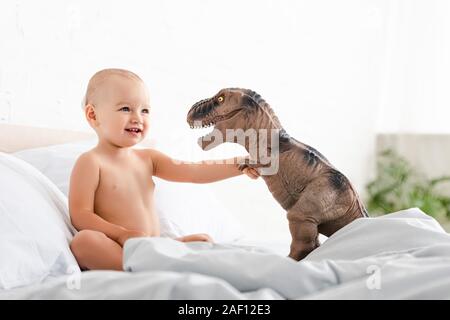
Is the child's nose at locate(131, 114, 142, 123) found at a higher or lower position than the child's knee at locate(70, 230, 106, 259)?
higher

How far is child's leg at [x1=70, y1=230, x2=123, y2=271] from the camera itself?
52.7 inches

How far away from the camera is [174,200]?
194cm

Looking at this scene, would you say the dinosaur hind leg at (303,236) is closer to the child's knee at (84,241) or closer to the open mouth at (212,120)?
the open mouth at (212,120)

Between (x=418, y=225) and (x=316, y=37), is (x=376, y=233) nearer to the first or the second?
(x=418, y=225)

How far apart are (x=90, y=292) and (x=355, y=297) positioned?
38cm

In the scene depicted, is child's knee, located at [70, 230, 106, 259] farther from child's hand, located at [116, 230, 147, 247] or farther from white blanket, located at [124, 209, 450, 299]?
white blanket, located at [124, 209, 450, 299]

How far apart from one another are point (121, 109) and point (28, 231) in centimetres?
42

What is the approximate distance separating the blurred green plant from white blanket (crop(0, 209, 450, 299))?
2848mm

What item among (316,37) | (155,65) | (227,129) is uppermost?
(316,37)

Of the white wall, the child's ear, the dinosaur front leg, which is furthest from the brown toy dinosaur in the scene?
the white wall

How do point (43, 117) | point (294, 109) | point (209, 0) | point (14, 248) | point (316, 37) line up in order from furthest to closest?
point (316, 37) < point (294, 109) < point (209, 0) < point (43, 117) < point (14, 248)

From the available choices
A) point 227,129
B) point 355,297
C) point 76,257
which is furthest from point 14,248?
point 355,297

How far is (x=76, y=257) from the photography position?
1379 mm

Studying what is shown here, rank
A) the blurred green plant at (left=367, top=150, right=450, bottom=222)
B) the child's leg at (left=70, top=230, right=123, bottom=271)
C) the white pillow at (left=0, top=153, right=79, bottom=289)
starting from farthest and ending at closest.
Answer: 1. the blurred green plant at (left=367, top=150, right=450, bottom=222)
2. the child's leg at (left=70, top=230, right=123, bottom=271)
3. the white pillow at (left=0, top=153, right=79, bottom=289)
